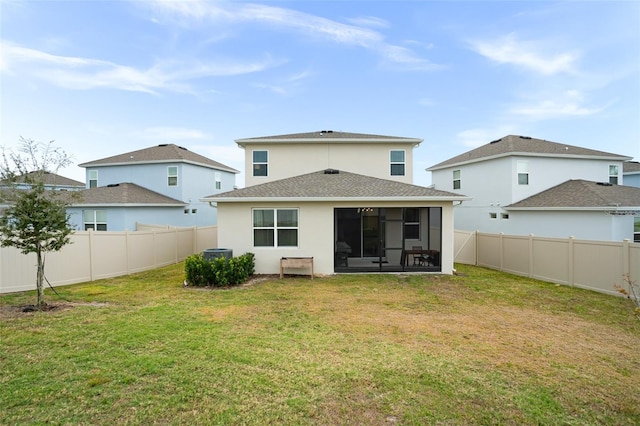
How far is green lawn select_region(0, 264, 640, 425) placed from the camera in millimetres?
3281

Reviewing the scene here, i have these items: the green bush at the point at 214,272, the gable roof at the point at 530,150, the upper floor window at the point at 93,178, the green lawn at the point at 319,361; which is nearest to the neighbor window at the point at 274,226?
the green bush at the point at 214,272

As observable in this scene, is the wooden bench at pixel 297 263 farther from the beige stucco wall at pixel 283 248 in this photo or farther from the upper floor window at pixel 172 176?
the upper floor window at pixel 172 176

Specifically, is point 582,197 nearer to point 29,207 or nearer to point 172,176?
point 29,207

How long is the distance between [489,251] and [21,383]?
16.0m

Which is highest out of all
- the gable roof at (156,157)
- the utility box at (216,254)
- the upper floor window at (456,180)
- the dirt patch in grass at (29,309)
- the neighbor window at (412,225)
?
the gable roof at (156,157)

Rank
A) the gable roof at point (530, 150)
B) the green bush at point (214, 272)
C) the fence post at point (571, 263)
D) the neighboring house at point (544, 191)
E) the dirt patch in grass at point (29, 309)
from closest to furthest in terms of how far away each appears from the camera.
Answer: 1. the dirt patch in grass at point (29, 309)
2. the green bush at point (214, 272)
3. the fence post at point (571, 263)
4. the neighboring house at point (544, 191)
5. the gable roof at point (530, 150)

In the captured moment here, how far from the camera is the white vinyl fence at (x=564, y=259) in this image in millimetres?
8773

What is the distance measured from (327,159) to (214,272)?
28.3 feet

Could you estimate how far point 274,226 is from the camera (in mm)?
11797

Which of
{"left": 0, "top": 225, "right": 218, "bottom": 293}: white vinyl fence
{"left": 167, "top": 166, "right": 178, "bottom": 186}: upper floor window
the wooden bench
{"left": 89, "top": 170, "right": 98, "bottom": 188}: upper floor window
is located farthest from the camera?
{"left": 89, "top": 170, "right": 98, "bottom": 188}: upper floor window

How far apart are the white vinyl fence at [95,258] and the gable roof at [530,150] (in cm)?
1895

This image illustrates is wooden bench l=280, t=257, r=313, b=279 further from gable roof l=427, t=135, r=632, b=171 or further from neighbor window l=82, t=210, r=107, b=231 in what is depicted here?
gable roof l=427, t=135, r=632, b=171

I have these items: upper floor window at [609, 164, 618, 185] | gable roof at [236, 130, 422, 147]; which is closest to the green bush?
gable roof at [236, 130, 422, 147]

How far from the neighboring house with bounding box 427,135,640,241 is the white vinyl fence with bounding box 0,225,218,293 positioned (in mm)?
18583
